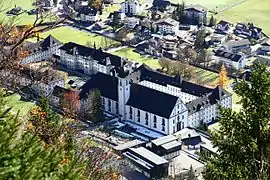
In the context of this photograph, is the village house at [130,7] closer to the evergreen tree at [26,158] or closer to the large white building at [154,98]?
the large white building at [154,98]

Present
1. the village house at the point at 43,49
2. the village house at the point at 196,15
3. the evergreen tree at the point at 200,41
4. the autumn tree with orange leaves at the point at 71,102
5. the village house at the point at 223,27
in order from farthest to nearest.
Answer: the village house at the point at 196,15 → the village house at the point at 223,27 → the evergreen tree at the point at 200,41 → the village house at the point at 43,49 → the autumn tree with orange leaves at the point at 71,102

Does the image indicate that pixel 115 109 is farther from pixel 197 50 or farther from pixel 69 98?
pixel 197 50

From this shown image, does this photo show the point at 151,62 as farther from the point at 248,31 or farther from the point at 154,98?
the point at 154,98

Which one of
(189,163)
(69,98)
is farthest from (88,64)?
(189,163)

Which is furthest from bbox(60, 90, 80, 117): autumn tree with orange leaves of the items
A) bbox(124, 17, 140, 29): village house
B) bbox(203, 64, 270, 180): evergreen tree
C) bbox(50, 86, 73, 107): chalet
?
bbox(203, 64, 270, 180): evergreen tree

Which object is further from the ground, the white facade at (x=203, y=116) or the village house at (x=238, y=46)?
the village house at (x=238, y=46)

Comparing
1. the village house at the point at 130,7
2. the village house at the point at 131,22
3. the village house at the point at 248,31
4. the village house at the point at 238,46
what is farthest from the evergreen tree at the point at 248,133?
the village house at the point at 130,7
